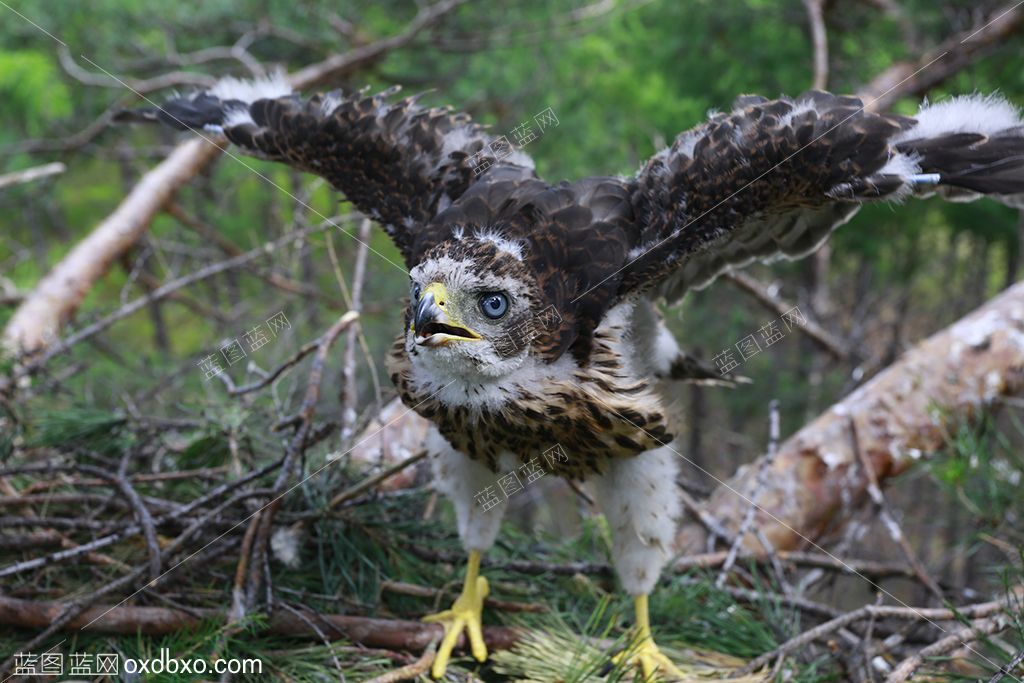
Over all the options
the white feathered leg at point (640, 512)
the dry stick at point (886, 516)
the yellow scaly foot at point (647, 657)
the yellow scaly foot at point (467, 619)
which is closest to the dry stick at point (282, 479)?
the yellow scaly foot at point (467, 619)

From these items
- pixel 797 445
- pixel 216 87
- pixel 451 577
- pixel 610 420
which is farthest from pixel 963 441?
pixel 216 87

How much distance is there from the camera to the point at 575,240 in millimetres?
2428

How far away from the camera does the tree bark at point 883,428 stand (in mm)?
3732

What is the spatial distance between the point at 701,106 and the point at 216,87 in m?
3.75

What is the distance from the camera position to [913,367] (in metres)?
4.06

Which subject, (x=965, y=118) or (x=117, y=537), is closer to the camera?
(x=117, y=537)

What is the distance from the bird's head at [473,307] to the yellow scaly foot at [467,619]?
2.78ft

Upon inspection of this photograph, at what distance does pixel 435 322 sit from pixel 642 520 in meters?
1.10

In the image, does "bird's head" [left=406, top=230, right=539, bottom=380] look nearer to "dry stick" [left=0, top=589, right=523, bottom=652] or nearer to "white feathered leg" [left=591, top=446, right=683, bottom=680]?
"white feathered leg" [left=591, top=446, right=683, bottom=680]

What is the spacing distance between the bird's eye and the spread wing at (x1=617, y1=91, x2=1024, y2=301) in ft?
1.57

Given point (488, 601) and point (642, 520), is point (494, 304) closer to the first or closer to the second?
point (642, 520)

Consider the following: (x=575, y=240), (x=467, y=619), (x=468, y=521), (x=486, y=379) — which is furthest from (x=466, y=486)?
(x=575, y=240)

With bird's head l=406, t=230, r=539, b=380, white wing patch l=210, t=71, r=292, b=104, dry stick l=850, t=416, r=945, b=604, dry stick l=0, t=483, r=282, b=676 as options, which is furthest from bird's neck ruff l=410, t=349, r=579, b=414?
dry stick l=850, t=416, r=945, b=604

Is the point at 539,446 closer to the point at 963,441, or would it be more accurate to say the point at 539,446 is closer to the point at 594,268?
the point at 594,268
